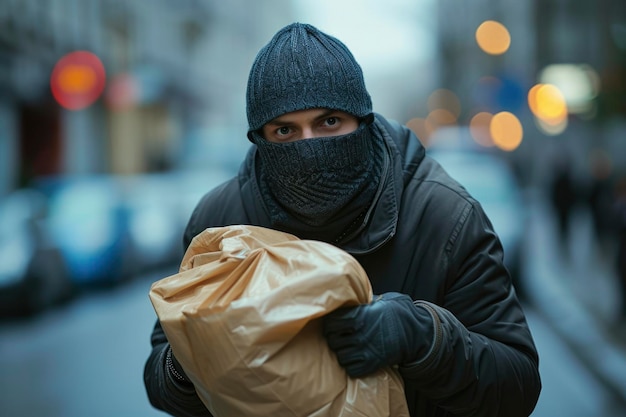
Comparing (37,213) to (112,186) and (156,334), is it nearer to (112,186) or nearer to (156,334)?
(112,186)

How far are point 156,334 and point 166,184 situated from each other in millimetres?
16890

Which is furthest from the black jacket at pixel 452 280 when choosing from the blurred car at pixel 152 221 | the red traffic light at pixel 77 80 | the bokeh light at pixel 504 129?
the bokeh light at pixel 504 129

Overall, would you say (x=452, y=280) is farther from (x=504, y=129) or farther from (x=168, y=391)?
(x=504, y=129)

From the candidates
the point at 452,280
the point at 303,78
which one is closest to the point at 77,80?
the point at 303,78

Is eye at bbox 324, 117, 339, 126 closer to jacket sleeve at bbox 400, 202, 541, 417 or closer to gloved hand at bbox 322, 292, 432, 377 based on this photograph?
jacket sleeve at bbox 400, 202, 541, 417

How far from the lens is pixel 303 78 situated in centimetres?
237

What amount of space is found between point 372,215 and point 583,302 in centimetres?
1099

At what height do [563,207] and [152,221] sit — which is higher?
[152,221]

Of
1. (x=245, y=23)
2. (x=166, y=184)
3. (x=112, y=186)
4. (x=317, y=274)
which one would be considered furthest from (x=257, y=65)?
(x=245, y=23)

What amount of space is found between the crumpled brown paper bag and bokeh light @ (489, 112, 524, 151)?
36.4 metres

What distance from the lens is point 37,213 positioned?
13.6 metres

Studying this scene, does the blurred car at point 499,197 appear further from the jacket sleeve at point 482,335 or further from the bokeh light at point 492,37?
the bokeh light at point 492,37

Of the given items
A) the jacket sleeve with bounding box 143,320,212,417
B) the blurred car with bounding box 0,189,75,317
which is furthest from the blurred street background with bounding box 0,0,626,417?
the jacket sleeve with bounding box 143,320,212,417

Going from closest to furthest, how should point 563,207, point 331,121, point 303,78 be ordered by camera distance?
1. point 303,78
2. point 331,121
3. point 563,207
